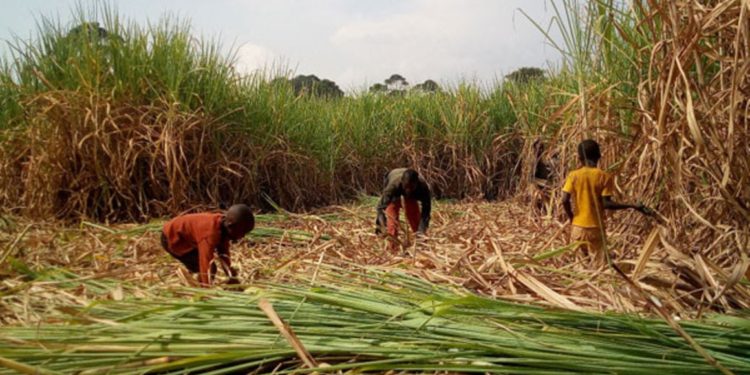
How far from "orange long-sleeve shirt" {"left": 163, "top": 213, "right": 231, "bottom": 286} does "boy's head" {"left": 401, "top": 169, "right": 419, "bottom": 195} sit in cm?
197

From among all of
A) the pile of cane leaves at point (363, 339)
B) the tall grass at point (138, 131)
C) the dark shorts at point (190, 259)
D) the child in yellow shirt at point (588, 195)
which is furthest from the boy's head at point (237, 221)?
the tall grass at point (138, 131)

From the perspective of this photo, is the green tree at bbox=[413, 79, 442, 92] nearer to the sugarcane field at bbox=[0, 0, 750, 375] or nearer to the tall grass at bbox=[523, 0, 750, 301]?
the sugarcane field at bbox=[0, 0, 750, 375]

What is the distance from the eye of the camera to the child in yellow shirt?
3.71 m

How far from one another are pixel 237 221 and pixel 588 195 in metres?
2.02

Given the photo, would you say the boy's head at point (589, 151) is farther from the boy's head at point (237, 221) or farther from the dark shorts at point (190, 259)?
the dark shorts at point (190, 259)

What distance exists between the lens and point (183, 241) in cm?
356

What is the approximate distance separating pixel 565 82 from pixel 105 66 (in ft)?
14.6

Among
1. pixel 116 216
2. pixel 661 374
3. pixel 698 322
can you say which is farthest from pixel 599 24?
pixel 116 216

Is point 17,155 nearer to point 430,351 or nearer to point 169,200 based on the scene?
point 169,200

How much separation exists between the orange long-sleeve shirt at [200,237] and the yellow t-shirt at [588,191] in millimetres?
2033

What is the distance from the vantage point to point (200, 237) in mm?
3379

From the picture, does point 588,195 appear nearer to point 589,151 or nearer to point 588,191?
point 588,191

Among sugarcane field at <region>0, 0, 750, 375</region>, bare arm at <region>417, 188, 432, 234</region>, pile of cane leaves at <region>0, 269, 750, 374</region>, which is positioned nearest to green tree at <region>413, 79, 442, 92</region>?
sugarcane field at <region>0, 0, 750, 375</region>

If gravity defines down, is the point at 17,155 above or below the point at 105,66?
below
